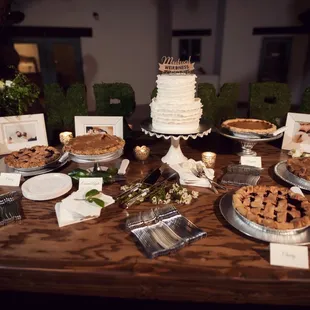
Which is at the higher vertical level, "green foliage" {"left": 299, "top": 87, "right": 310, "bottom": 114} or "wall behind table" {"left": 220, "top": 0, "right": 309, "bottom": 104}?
"wall behind table" {"left": 220, "top": 0, "right": 309, "bottom": 104}

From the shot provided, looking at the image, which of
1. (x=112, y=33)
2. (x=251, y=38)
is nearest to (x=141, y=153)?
(x=112, y=33)

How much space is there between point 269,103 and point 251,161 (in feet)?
1.82

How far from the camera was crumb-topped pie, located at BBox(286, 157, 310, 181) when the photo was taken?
1094 mm

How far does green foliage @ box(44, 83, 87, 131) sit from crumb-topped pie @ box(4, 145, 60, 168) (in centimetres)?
40

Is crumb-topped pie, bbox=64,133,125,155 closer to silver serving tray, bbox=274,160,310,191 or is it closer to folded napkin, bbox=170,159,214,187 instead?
folded napkin, bbox=170,159,214,187

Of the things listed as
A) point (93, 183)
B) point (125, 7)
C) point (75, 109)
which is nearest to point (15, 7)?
point (125, 7)

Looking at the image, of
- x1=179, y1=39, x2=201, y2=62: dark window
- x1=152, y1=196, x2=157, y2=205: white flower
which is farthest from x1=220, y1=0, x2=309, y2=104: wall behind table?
x1=152, y1=196, x2=157, y2=205: white flower

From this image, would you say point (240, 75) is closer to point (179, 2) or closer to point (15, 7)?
point (179, 2)

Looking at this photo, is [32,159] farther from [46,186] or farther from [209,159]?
[209,159]

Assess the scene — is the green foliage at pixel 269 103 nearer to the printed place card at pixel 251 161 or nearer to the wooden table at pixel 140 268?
the printed place card at pixel 251 161

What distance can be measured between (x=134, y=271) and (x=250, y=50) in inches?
182

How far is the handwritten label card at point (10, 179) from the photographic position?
3.85 ft

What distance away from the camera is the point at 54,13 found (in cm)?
361

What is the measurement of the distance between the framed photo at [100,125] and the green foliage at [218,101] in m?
0.53
